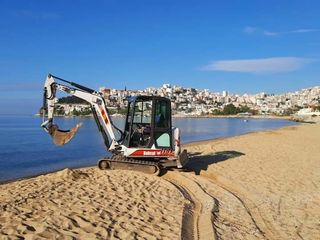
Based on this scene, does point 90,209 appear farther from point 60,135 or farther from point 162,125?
point 162,125

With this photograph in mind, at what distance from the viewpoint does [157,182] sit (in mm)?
12234

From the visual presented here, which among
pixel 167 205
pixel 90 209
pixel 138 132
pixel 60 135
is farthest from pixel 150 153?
pixel 90 209

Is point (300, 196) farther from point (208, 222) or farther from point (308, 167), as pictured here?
point (308, 167)

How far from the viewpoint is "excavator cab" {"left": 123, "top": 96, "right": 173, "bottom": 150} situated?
14180 mm

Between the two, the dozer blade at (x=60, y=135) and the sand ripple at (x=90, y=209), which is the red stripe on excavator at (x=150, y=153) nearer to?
the sand ripple at (x=90, y=209)

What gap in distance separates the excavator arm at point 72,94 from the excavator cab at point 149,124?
2.45 ft

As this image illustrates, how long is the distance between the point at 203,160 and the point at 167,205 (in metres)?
9.05

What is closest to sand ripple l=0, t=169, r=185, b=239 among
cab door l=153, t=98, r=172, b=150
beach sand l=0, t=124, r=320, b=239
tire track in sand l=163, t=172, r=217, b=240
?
beach sand l=0, t=124, r=320, b=239

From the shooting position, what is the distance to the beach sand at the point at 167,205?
698 cm

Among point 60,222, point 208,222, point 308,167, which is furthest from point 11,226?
point 308,167

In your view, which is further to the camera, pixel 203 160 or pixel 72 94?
pixel 203 160

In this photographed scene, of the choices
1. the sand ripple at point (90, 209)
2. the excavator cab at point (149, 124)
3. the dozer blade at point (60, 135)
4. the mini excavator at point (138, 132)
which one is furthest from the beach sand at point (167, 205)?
the dozer blade at point (60, 135)

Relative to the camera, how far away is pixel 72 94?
46.8ft

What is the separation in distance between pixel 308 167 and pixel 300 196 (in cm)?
544
